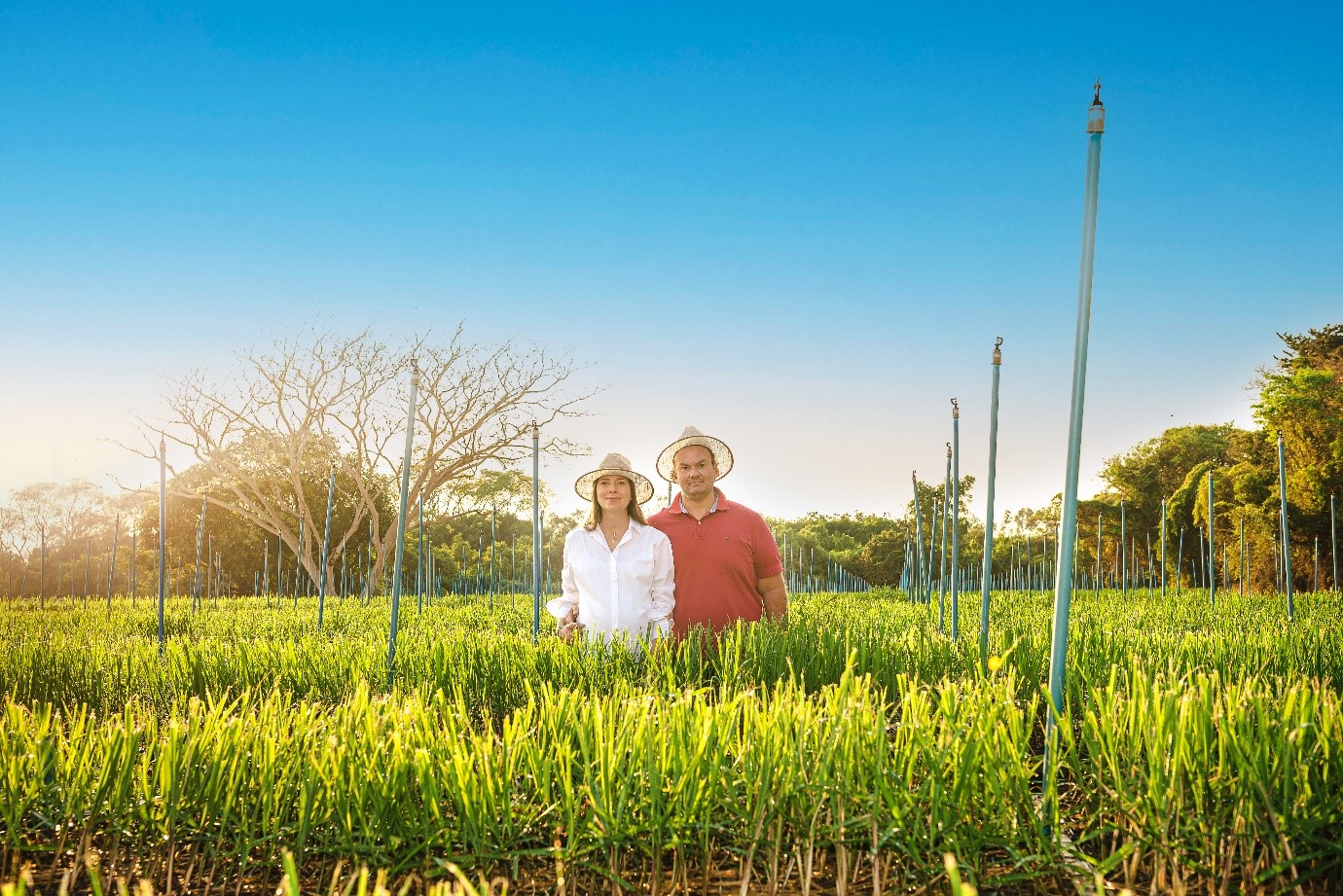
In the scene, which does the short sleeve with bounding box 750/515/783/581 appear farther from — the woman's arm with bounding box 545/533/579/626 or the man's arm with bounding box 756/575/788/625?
the woman's arm with bounding box 545/533/579/626

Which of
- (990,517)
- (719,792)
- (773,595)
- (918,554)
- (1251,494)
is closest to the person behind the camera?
(719,792)

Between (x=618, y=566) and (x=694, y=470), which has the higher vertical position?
(x=694, y=470)

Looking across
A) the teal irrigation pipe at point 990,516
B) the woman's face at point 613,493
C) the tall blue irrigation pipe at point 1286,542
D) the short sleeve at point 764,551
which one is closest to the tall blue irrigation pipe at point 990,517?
the teal irrigation pipe at point 990,516

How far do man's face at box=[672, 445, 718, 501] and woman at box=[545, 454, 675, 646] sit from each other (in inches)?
11.6

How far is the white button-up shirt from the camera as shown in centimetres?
375

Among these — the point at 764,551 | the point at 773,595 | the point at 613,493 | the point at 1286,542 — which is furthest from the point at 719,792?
the point at 1286,542

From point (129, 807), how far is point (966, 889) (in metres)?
1.78

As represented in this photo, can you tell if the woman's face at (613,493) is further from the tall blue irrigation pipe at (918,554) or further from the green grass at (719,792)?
the tall blue irrigation pipe at (918,554)

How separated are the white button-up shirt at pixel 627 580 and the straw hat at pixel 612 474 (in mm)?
246

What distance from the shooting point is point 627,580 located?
12.3 ft

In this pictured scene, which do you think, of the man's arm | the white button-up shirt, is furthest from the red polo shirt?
the white button-up shirt

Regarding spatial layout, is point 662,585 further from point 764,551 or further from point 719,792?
point 719,792

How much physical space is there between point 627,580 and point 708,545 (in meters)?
0.55

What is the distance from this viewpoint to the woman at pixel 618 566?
3.76 metres
